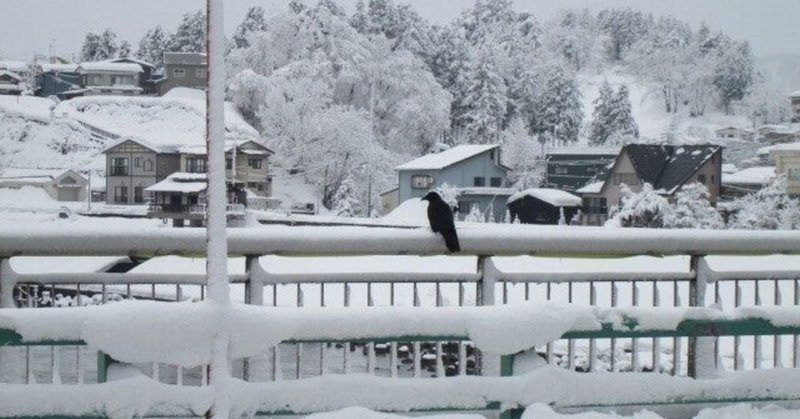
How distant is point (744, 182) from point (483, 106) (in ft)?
67.1

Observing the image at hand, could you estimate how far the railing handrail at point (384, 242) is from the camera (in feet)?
15.3

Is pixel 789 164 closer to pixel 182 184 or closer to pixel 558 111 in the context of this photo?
pixel 182 184

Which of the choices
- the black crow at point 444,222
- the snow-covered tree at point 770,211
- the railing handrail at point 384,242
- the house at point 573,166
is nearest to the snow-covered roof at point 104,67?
the house at point 573,166

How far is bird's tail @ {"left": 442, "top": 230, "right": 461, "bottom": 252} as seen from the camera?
15.7ft

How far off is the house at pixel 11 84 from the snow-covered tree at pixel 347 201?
16098 millimetres

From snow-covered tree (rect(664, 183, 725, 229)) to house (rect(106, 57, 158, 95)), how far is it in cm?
2769

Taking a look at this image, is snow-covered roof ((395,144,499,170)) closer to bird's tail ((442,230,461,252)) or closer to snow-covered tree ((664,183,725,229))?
snow-covered tree ((664,183,725,229))

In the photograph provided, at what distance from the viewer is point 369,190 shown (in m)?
50.2

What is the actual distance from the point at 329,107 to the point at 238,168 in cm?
1340

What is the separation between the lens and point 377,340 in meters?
3.01

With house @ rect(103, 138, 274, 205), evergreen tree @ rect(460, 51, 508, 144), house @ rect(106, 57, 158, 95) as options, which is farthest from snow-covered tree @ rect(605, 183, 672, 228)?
house @ rect(106, 57, 158, 95)

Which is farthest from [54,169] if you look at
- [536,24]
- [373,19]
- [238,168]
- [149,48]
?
[536,24]

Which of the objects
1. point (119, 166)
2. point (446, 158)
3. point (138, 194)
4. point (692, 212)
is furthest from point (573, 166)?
point (119, 166)

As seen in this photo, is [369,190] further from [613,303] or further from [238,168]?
[613,303]
